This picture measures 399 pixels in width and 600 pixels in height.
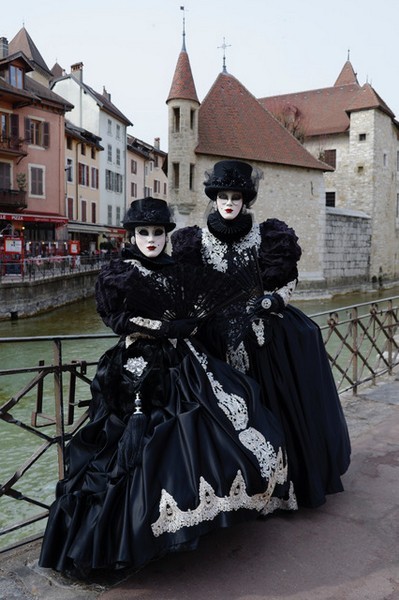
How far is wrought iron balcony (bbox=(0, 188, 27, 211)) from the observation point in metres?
26.4

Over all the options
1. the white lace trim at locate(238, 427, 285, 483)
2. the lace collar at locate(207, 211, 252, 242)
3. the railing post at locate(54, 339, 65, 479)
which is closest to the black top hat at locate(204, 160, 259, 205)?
the lace collar at locate(207, 211, 252, 242)

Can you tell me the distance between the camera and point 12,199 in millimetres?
26859

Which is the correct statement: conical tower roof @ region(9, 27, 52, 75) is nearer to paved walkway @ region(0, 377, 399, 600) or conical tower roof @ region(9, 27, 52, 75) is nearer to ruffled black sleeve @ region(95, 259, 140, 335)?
ruffled black sleeve @ region(95, 259, 140, 335)

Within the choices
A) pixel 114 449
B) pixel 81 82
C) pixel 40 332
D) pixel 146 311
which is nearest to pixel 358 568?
pixel 114 449

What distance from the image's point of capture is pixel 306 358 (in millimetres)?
3041

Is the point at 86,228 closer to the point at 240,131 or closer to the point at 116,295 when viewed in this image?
the point at 240,131

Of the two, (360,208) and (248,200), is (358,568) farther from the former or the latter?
(360,208)

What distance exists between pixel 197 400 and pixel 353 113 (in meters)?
34.8

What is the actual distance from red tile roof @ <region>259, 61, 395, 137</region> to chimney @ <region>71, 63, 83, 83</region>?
13.6 m

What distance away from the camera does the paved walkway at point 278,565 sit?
2205mm

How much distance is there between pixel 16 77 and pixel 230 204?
91.1ft

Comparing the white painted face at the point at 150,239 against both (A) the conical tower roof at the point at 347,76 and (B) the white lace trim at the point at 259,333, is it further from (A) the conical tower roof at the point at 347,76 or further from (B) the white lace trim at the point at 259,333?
(A) the conical tower roof at the point at 347,76

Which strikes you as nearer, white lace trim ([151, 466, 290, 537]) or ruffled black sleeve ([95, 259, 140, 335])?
white lace trim ([151, 466, 290, 537])

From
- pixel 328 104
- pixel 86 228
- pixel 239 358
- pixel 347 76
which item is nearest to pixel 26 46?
pixel 86 228
